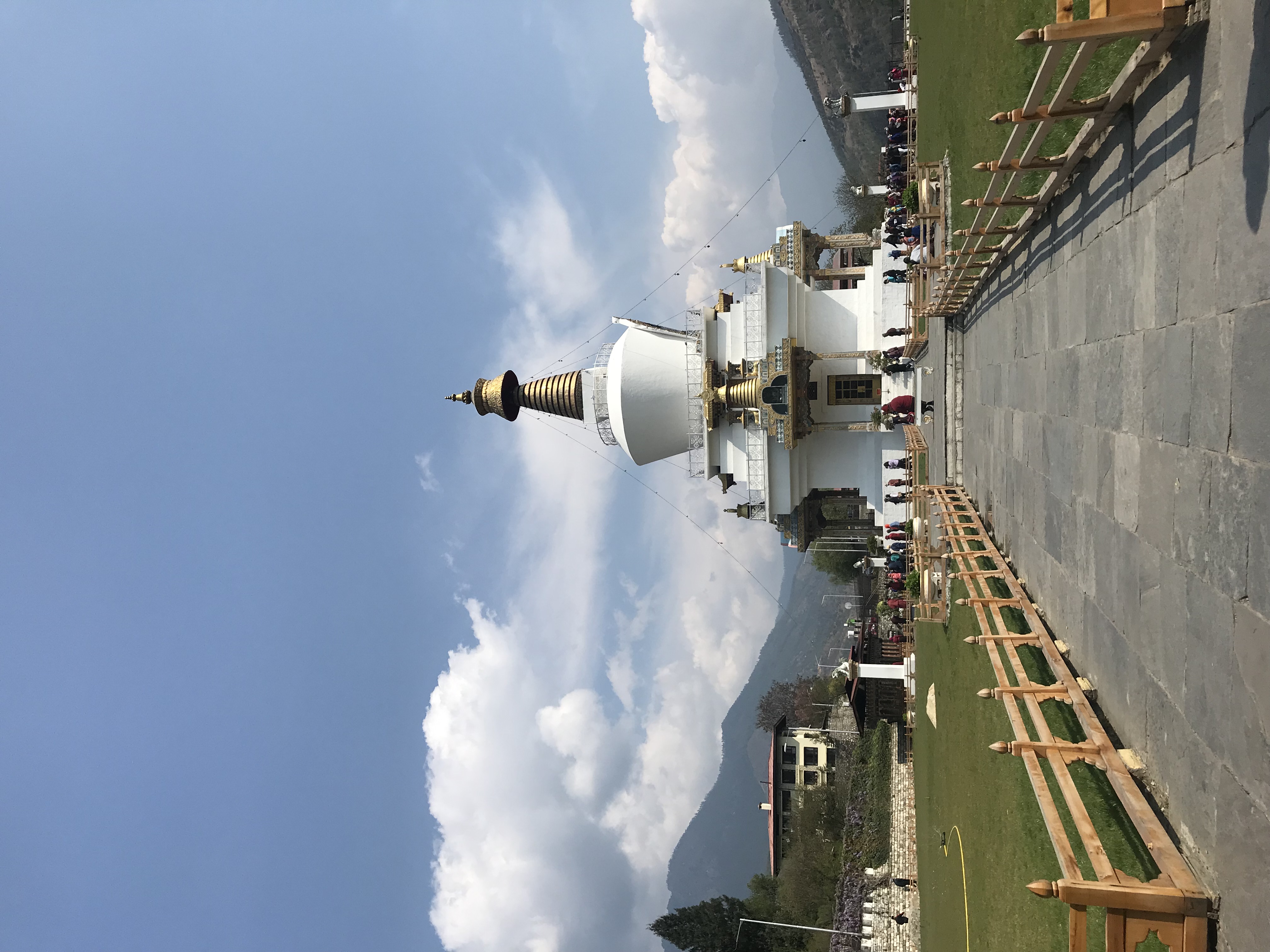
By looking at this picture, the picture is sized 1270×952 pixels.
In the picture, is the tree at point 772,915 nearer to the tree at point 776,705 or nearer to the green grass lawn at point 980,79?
the tree at point 776,705

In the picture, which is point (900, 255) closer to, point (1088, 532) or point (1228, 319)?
point (1088, 532)

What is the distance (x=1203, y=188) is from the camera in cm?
616

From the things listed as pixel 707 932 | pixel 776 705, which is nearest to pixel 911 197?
pixel 707 932

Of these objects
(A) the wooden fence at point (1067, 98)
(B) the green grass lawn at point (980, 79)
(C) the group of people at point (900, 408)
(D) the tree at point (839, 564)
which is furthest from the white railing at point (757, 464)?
(D) the tree at point (839, 564)

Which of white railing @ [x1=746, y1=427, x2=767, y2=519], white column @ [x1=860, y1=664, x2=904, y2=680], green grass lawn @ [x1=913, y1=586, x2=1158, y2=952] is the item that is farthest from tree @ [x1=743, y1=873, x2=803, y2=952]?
white railing @ [x1=746, y1=427, x2=767, y2=519]

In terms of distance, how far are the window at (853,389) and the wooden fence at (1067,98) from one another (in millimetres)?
16844

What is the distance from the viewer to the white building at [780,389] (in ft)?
97.7

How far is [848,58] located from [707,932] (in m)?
82.3

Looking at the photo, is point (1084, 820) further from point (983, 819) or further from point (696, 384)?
point (696, 384)

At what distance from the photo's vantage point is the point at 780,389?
95.8 feet

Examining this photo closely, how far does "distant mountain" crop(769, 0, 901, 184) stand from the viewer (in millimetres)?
68125

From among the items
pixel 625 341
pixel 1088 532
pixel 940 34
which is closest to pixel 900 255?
pixel 940 34

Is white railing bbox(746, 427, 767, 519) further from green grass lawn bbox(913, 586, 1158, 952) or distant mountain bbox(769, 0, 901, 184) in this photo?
distant mountain bbox(769, 0, 901, 184)

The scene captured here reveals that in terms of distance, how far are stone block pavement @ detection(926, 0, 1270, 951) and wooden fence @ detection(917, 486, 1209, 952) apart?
319mm
